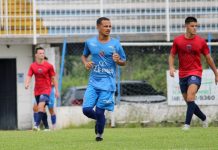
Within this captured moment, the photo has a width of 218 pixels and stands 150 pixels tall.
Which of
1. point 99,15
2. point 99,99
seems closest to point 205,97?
point 99,15

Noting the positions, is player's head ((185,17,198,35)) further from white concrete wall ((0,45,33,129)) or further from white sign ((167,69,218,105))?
white concrete wall ((0,45,33,129))

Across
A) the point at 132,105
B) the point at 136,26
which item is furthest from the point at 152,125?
the point at 136,26

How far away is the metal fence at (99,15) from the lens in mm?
24609

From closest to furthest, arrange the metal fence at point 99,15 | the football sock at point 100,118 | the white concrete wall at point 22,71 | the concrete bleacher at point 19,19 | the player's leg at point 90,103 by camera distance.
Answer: the football sock at point 100,118 → the player's leg at point 90,103 → the metal fence at point 99,15 → the concrete bleacher at point 19,19 → the white concrete wall at point 22,71

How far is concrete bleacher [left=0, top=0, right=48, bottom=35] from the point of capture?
2474 centimetres

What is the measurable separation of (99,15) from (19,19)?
2502 mm

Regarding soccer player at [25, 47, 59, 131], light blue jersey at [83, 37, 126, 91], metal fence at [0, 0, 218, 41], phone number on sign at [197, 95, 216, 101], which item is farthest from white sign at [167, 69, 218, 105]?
light blue jersey at [83, 37, 126, 91]

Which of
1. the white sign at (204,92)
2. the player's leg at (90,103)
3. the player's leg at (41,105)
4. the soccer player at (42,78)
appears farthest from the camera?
the white sign at (204,92)

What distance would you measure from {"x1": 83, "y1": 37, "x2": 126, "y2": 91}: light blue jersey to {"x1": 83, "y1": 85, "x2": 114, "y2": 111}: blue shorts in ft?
0.25

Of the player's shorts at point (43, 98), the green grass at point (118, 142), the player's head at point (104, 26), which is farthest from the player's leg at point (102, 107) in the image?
the player's shorts at point (43, 98)

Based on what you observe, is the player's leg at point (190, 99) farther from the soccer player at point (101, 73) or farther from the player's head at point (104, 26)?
the player's head at point (104, 26)

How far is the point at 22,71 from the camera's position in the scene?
25281 mm

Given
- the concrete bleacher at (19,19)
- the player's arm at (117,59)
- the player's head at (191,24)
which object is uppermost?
the concrete bleacher at (19,19)

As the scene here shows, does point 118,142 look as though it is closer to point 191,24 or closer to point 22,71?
point 191,24
